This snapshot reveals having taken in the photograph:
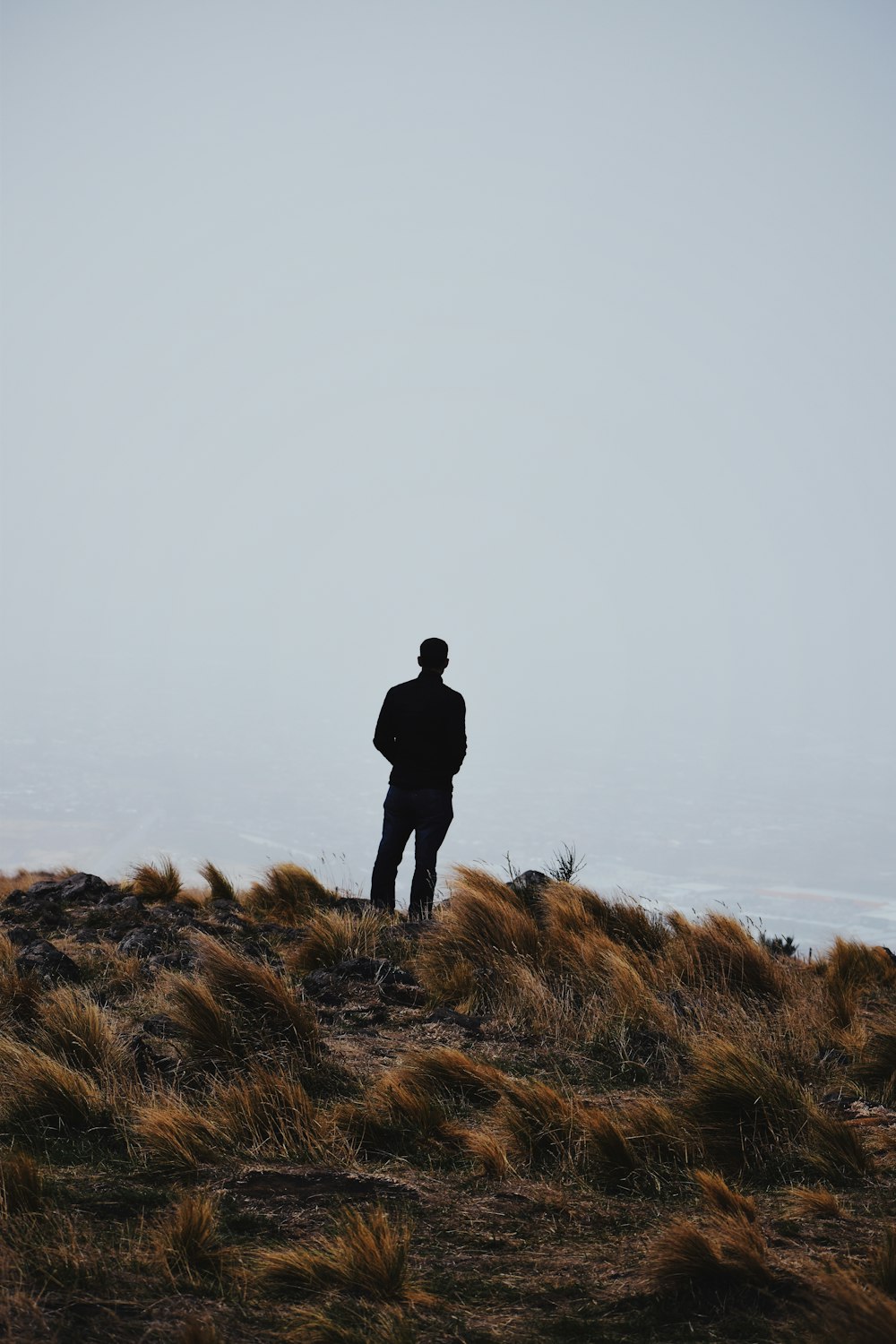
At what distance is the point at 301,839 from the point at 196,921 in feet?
628

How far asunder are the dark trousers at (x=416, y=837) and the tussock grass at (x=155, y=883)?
2.55 metres

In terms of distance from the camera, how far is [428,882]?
30.1 feet

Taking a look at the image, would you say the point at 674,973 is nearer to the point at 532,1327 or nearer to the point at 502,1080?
the point at 502,1080

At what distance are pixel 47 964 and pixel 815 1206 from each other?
5.03m

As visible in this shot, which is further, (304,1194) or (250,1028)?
(250,1028)

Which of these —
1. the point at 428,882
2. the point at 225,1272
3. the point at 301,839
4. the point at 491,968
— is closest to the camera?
the point at 225,1272

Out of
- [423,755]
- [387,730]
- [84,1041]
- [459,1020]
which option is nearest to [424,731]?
[423,755]

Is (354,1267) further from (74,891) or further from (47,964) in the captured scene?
(74,891)

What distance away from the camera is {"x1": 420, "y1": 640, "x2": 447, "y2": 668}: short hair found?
29.6ft

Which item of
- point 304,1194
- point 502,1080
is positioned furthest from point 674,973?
point 304,1194

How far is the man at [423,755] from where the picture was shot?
8.97 metres

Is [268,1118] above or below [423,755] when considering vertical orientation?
below

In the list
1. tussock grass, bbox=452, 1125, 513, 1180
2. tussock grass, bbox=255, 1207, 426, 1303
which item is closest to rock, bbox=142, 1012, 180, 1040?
tussock grass, bbox=452, 1125, 513, 1180

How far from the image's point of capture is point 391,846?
9211 millimetres
